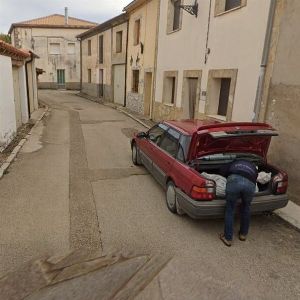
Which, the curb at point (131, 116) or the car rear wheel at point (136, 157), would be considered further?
the curb at point (131, 116)

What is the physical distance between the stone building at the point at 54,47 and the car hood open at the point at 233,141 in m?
34.3

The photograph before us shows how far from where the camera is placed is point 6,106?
926cm

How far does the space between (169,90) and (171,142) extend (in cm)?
838

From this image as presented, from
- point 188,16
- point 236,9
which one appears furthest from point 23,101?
point 236,9

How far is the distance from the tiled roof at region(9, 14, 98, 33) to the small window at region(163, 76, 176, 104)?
26.3 metres

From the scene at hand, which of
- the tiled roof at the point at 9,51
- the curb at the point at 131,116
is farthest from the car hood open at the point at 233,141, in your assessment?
the curb at the point at 131,116

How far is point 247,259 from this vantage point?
4113 millimetres

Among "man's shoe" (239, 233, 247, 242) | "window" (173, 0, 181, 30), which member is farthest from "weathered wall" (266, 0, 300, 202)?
"window" (173, 0, 181, 30)

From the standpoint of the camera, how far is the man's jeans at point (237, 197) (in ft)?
13.8

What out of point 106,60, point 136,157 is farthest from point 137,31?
point 136,157

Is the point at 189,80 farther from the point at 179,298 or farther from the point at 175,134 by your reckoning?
the point at 179,298

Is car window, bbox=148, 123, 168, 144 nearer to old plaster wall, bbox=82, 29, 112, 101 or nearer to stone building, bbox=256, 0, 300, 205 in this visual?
stone building, bbox=256, 0, 300, 205

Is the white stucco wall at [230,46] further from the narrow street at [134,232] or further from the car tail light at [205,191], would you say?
the car tail light at [205,191]

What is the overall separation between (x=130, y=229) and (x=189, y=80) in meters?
8.08
